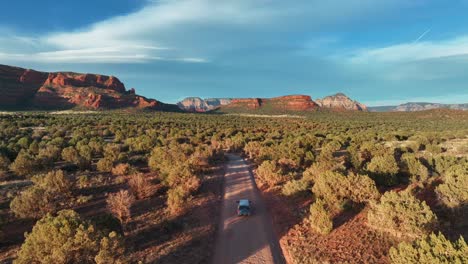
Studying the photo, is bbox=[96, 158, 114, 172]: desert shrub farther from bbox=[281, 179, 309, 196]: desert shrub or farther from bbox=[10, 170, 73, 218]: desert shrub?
bbox=[281, 179, 309, 196]: desert shrub

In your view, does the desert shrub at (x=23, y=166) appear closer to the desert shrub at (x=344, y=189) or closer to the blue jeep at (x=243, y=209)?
the blue jeep at (x=243, y=209)

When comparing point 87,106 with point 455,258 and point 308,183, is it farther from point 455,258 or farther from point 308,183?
point 455,258

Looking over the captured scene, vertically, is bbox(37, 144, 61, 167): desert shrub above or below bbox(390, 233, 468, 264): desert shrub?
below

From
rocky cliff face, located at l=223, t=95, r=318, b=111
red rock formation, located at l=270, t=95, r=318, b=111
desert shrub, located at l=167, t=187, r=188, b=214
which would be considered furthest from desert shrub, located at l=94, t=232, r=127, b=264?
red rock formation, located at l=270, t=95, r=318, b=111

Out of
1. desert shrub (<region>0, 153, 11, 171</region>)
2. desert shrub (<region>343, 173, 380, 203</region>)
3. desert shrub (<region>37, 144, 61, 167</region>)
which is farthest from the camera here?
desert shrub (<region>37, 144, 61, 167</region>)

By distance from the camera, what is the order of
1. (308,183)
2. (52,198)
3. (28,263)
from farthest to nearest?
(308,183), (52,198), (28,263)

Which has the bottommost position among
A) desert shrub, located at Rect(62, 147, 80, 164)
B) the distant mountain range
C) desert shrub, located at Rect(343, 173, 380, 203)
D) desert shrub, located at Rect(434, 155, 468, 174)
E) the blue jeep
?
the blue jeep

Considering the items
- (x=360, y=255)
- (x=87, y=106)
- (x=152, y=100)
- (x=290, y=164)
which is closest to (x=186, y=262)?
(x=360, y=255)
